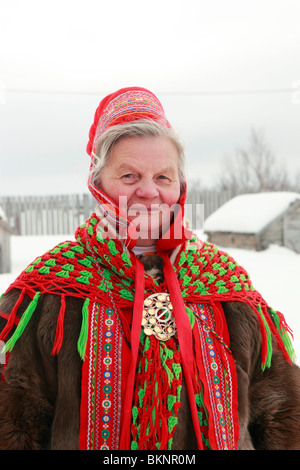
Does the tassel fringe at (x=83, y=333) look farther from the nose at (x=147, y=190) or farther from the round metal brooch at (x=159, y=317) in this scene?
the nose at (x=147, y=190)

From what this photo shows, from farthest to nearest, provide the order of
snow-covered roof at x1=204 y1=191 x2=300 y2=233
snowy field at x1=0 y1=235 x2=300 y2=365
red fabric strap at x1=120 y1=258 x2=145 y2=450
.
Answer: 1. snow-covered roof at x1=204 y1=191 x2=300 y2=233
2. snowy field at x1=0 y1=235 x2=300 y2=365
3. red fabric strap at x1=120 y1=258 x2=145 y2=450

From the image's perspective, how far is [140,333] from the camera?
1.05 m

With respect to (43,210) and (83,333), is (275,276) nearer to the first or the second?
(83,333)

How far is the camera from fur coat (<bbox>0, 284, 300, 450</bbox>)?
975mm

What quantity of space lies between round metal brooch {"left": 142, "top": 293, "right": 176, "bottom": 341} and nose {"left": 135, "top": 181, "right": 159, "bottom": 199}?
27 centimetres

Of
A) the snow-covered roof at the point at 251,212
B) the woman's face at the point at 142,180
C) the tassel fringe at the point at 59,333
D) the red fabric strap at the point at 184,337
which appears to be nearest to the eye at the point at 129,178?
the woman's face at the point at 142,180

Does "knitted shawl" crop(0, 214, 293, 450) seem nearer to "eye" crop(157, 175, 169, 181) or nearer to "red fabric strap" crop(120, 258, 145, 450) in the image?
"red fabric strap" crop(120, 258, 145, 450)

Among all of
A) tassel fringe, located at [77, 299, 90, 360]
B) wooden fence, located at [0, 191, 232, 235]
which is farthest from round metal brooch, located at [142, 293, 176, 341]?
wooden fence, located at [0, 191, 232, 235]

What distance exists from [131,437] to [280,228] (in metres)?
5.85
